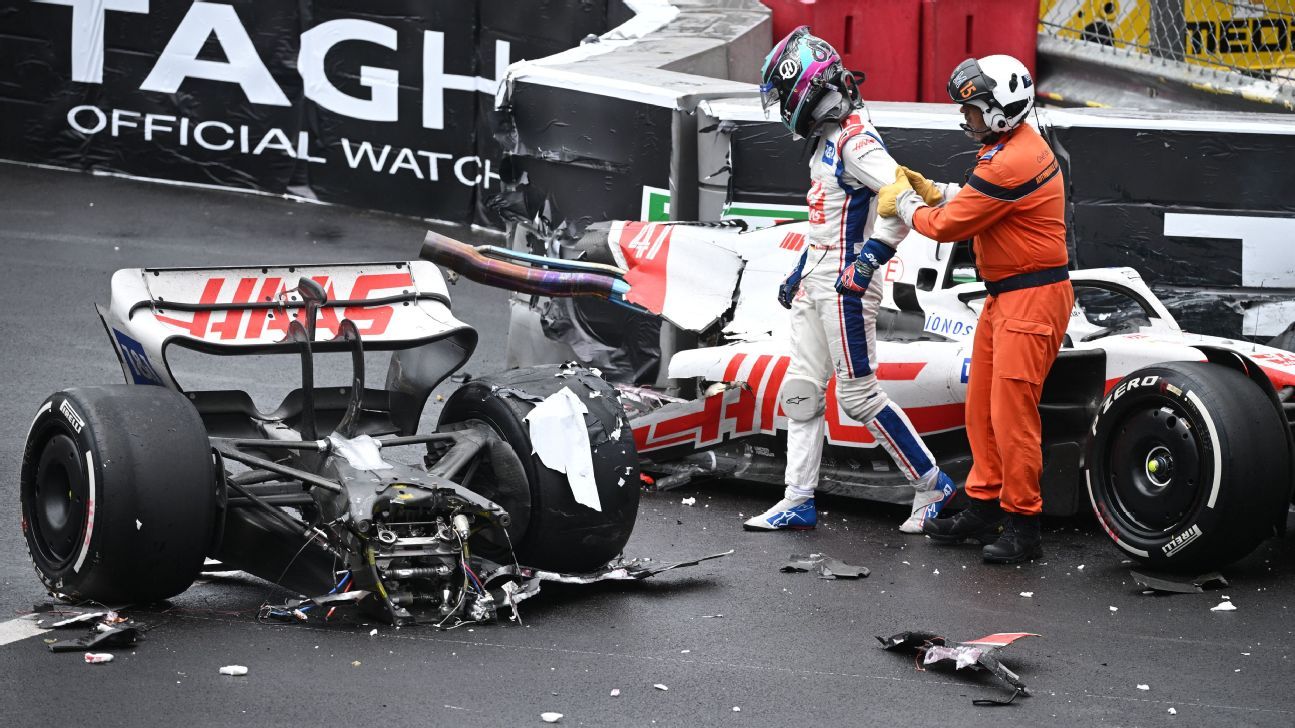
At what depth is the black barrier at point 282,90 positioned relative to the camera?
545 inches

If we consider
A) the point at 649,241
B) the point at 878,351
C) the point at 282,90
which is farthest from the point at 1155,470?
the point at 282,90

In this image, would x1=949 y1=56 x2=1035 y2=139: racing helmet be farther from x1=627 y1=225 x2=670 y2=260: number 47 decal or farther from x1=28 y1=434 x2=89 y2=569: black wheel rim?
x1=28 y1=434 x2=89 y2=569: black wheel rim

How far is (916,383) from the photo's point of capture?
7566mm

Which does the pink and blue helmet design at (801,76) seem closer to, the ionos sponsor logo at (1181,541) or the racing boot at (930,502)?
the racing boot at (930,502)

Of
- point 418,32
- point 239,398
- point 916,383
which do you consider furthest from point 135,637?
point 418,32

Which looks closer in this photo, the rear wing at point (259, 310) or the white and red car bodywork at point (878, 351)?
the rear wing at point (259, 310)

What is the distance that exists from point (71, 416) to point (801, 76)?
135 inches

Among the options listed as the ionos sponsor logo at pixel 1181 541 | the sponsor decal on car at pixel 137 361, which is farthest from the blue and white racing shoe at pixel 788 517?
the sponsor decal on car at pixel 137 361

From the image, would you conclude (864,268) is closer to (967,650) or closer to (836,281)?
(836,281)

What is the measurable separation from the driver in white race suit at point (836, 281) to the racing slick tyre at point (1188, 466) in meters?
0.84

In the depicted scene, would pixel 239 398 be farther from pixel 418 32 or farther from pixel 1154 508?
pixel 418 32

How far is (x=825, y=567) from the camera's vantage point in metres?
6.75

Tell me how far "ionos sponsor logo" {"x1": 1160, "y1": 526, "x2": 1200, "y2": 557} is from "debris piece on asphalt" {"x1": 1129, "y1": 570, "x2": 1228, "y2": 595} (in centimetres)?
12

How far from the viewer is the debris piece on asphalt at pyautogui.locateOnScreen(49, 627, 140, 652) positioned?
5281mm
